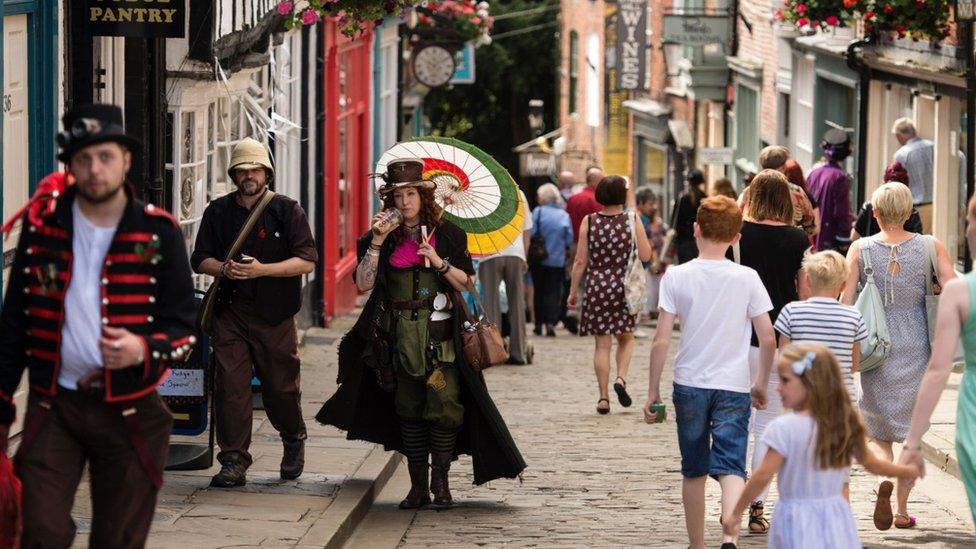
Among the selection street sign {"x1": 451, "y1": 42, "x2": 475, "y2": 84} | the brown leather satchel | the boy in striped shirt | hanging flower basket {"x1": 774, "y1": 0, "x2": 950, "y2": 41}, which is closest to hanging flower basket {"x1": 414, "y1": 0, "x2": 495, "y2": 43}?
street sign {"x1": 451, "y1": 42, "x2": 475, "y2": 84}

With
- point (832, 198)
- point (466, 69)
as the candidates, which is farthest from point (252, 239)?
point (466, 69)

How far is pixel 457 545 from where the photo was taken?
28.3 feet

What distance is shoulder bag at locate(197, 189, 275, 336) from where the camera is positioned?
8984mm

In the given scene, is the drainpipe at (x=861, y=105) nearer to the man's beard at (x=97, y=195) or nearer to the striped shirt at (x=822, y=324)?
the striped shirt at (x=822, y=324)

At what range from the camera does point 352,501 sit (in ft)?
29.9

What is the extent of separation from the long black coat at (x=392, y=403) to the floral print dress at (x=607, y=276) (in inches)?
165

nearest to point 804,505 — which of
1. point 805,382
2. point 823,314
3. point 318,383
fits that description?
point 805,382

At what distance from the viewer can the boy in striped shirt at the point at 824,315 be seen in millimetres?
7988

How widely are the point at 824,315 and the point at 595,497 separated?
2.45 meters

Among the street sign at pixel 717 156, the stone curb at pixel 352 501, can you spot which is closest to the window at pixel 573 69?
the street sign at pixel 717 156

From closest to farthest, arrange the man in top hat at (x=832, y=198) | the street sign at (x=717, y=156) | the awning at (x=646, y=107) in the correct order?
the man in top hat at (x=832, y=198) < the street sign at (x=717, y=156) < the awning at (x=646, y=107)

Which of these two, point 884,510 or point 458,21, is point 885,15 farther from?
point 458,21

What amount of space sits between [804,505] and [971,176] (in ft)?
33.1

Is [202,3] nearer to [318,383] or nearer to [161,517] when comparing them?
[318,383]
